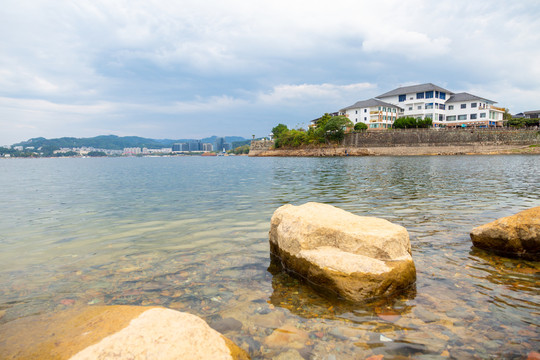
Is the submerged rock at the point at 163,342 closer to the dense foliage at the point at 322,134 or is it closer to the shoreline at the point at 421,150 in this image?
the shoreline at the point at 421,150

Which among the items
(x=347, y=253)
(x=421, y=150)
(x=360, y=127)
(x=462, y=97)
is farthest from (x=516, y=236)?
(x=462, y=97)

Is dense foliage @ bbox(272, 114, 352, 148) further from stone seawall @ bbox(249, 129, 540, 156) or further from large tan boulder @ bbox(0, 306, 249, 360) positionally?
large tan boulder @ bbox(0, 306, 249, 360)

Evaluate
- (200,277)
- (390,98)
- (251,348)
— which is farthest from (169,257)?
(390,98)

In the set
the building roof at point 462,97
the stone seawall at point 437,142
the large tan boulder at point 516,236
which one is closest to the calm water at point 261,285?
the large tan boulder at point 516,236

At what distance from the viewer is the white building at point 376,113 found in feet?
319

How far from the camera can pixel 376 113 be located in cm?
9712

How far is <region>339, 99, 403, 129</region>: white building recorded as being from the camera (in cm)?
9712

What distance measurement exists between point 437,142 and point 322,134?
34833 mm

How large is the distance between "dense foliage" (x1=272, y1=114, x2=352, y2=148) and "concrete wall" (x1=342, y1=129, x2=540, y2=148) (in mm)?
5264

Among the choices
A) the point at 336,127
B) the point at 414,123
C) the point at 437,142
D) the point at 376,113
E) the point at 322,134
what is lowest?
the point at 437,142

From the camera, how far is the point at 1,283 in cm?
639

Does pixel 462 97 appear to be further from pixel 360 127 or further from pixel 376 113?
pixel 360 127

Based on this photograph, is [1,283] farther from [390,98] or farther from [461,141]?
[390,98]

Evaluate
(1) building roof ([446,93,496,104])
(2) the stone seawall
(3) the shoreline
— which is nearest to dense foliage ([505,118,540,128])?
(1) building roof ([446,93,496,104])
